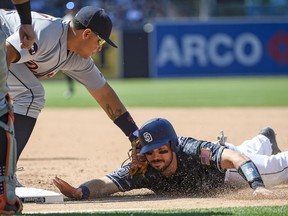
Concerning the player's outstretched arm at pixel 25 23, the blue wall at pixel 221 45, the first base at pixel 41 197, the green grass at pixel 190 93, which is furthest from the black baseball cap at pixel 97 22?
the blue wall at pixel 221 45

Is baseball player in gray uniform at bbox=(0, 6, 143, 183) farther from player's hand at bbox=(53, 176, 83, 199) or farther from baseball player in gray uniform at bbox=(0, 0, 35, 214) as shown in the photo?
baseball player in gray uniform at bbox=(0, 0, 35, 214)

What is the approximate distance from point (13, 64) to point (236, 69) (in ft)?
65.8

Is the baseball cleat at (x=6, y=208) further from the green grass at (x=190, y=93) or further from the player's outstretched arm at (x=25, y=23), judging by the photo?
the green grass at (x=190, y=93)

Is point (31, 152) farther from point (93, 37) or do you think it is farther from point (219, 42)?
point (219, 42)

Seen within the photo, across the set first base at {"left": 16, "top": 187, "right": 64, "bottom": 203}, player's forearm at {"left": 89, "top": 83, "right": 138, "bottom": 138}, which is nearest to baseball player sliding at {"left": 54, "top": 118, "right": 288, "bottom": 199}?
first base at {"left": 16, "top": 187, "right": 64, "bottom": 203}

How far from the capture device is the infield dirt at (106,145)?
6.04 m

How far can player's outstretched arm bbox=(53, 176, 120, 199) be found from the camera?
6.38 m

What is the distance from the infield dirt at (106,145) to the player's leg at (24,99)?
2.47 ft

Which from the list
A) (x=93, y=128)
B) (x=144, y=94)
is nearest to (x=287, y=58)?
(x=144, y=94)

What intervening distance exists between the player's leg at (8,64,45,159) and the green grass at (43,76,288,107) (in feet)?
31.5

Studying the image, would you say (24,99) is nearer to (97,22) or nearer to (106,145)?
(97,22)

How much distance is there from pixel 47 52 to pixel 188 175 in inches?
61.7

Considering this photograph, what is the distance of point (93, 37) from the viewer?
656 centimetres

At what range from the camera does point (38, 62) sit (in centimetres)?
661
